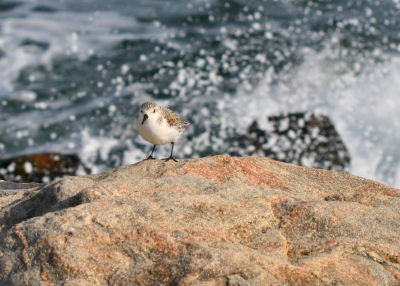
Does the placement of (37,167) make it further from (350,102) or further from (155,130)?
(350,102)

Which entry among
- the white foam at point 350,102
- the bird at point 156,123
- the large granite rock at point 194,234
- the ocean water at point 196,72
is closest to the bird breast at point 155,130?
the bird at point 156,123

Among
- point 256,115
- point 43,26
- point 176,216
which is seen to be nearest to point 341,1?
point 256,115

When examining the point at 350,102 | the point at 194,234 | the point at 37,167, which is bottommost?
→ the point at 37,167

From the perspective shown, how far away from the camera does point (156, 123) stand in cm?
573

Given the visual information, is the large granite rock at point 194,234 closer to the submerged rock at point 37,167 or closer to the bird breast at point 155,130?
the bird breast at point 155,130

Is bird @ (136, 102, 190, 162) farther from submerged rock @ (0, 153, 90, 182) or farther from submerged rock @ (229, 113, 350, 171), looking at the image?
submerged rock @ (229, 113, 350, 171)

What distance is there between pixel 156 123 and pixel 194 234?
2.52 metres

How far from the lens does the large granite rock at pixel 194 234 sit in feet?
10.1

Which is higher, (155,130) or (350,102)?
(155,130)

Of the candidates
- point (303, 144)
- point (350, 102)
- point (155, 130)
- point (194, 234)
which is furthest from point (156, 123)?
point (350, 102)

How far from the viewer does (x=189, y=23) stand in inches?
647

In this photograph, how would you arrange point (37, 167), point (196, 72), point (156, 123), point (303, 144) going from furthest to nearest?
point (196, 72), point (303, 144), point (37, 167), point (156, 123)

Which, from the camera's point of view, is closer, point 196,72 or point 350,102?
point 350,102

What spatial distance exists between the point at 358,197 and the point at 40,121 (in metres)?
10.0
